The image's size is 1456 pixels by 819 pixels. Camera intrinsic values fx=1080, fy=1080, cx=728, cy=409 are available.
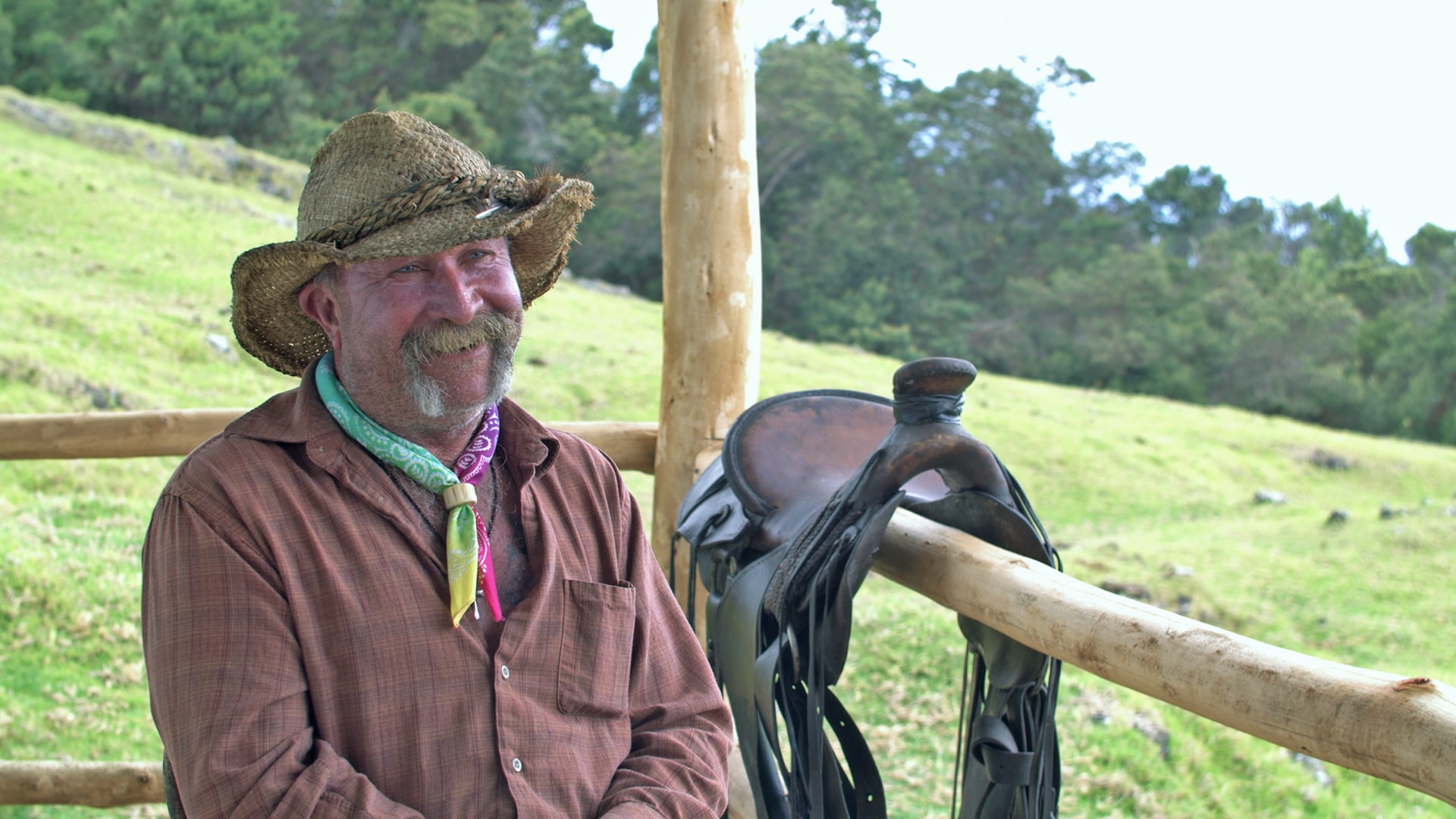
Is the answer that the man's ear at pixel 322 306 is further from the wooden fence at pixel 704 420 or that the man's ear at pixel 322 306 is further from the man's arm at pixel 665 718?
the wooden fence at pixel 704 420

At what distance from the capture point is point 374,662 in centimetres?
144

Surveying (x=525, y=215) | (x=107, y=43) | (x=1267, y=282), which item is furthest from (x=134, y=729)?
(x=1267, y=282)

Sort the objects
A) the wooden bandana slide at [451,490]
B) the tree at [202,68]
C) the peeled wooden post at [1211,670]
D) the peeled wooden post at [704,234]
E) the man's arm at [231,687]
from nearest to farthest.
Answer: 1. the peeled wooden post at [1211,670]
2. the man's arm at [231,687]
3. the wooden bandana slide at [451,490]
4. the peeled wooden post at [704,234]
5. the tree at [202,68]

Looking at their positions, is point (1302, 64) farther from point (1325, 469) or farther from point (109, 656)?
point (109, 656)

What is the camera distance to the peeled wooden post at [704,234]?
2.95 m

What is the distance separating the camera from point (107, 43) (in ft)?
102

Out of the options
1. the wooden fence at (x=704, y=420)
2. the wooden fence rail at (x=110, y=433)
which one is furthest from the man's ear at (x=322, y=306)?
the wooden fence rail at (x=110, y=433)

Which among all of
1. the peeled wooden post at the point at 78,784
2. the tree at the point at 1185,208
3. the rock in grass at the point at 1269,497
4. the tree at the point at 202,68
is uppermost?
the tree at the point at 1185,208

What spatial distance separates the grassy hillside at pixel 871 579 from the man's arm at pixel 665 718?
7.22 feet

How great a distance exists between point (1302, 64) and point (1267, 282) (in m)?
6.73

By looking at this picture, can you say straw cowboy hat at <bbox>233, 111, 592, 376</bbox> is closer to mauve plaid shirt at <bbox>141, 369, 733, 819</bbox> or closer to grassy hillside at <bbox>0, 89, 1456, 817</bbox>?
mauve plaid shirt at <bbox>141, 369, 733, 819</bbox>

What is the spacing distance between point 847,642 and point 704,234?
1542 mm

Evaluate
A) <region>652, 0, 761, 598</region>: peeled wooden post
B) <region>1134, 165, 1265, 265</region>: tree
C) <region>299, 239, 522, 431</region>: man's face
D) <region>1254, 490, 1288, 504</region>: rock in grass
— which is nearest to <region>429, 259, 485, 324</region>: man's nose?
<region>299, 239, 522, 431</region>: man's face

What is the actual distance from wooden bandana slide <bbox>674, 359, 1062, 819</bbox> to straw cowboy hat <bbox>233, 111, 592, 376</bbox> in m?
0.70
